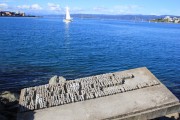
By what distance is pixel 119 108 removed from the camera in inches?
547

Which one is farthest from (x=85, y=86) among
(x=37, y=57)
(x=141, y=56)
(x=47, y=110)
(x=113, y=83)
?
(x=141, y=56)

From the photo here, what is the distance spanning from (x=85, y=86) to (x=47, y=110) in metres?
3.37

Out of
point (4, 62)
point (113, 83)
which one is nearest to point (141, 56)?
point (4, 62)

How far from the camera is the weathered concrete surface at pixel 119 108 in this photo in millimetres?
13219

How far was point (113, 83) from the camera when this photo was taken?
16312mm

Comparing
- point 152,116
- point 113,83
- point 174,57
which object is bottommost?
point 174,57

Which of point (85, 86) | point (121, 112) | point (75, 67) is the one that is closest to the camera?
point (121, 112)

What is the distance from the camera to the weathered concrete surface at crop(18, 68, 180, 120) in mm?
13219

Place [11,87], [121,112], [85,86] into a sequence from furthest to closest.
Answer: [11,87] < [85,86] < [121,112]

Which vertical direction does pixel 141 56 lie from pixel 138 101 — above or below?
below

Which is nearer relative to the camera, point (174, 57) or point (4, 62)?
point (4, 62)

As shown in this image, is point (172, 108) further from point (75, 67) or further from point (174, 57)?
point (174, 57)

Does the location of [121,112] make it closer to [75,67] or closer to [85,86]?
[85,86]

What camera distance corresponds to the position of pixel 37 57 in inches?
1761
